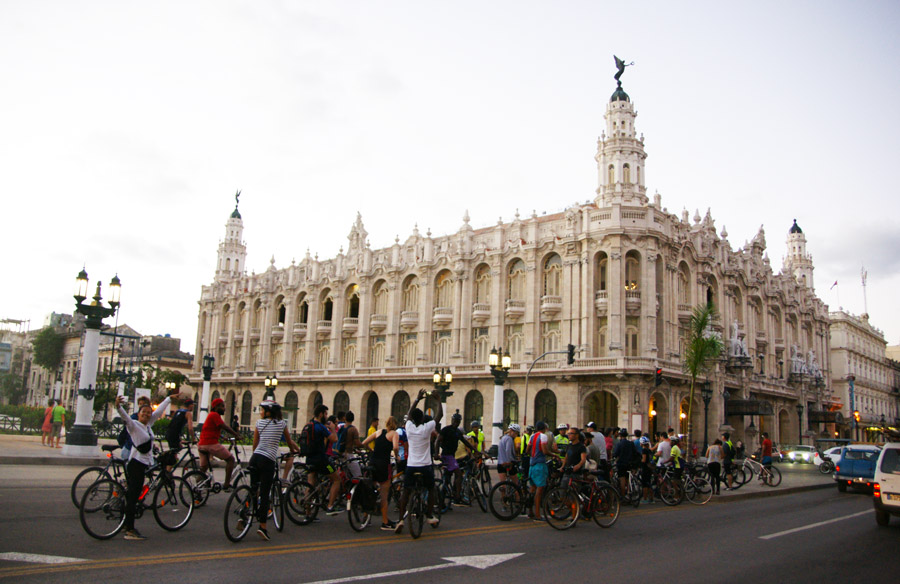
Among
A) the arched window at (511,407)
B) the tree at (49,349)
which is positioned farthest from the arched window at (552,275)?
the tree at (49,349)

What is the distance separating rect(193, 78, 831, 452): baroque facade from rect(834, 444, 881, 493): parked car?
1391cm

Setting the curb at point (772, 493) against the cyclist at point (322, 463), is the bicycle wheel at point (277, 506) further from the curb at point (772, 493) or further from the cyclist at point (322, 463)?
the curb at point (772, 493)

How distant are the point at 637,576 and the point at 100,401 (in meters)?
62.4

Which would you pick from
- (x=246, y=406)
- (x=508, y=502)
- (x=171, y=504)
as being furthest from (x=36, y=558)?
(x=246, y=406)

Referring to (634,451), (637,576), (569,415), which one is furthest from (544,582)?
(569,415)

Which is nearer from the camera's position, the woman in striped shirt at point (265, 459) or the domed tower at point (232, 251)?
the woman in striped shirt at point (265, 459)

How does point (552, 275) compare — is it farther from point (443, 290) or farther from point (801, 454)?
point (801, 454)

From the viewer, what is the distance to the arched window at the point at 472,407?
163 ft

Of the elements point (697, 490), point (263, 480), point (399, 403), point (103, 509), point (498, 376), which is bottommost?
point (697, 490)

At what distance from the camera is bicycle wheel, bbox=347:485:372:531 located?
39.3 feet

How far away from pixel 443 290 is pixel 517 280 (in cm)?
711

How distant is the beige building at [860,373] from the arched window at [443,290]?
161 ft

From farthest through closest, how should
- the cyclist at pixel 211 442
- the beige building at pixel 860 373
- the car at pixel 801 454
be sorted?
the beige building at pixel 860 373 → the car at pixel 801 454 → the cyclist at pixel 211 442

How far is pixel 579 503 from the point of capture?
1324 cm
